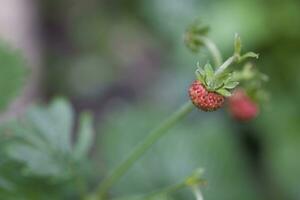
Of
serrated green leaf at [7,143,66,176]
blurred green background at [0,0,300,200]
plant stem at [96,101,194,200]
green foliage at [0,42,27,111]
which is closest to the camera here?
plant stem at [96,101,194,200]

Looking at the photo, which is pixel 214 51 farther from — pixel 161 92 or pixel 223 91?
pixel 161 92

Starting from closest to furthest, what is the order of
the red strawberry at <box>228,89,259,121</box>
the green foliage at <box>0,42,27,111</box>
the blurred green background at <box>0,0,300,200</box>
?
the red strawberry at <box>228,89,259,121</box>, the green foliage at <box>0,42,27,111</box>, the blurred green background at <box>0,0,300,200</box>

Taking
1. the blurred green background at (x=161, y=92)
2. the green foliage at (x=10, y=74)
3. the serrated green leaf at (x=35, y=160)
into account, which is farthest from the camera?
the blurred green background at (x=161, y=92)

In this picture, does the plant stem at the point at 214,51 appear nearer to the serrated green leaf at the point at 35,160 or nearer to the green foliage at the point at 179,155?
the serrated green leaf at the point at 35,160

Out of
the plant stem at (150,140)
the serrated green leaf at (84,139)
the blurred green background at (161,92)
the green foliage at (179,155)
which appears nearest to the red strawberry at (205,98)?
the plant stem at (150,140)

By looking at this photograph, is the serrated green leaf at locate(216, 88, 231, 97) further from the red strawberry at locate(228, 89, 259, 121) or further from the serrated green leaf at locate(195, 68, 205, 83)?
the red strawberry at locate(228, 89, 259, 121)

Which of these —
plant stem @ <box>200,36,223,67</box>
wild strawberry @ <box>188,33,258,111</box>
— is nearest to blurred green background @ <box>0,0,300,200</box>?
plant stem @ <box>200,36,223,67</box>
